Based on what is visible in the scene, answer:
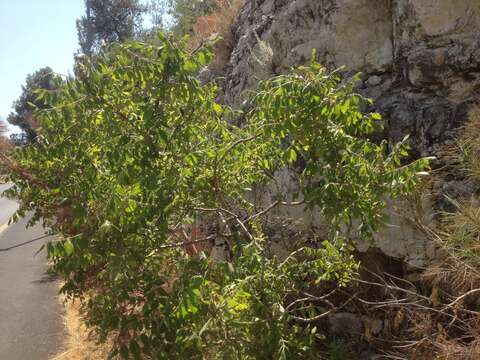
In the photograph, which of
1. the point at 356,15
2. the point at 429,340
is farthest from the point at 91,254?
the point at 356,15

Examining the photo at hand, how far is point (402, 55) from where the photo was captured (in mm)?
5109

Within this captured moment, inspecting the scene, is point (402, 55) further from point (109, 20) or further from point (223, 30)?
point (109, 20)

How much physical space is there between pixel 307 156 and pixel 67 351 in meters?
5.31

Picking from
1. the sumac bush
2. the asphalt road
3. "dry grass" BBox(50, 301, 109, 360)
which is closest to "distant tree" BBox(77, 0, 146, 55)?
the asphalt road

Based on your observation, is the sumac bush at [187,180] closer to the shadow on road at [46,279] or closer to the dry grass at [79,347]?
the dry grass at [79,347]

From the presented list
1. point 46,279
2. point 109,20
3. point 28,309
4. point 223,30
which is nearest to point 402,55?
point 223,30

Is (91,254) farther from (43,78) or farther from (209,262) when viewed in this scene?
(43,78)

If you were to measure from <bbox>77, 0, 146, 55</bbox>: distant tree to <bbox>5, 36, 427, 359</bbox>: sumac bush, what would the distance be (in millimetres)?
26760

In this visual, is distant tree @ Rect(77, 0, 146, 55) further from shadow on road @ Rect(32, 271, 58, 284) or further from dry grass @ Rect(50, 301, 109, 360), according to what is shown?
dry grass @ Rect(50, 301, 109, 360)

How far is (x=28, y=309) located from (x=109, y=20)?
2351cm

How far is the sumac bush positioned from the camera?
9.15 feet

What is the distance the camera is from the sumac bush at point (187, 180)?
279 centimetres

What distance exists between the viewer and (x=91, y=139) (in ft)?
10.7

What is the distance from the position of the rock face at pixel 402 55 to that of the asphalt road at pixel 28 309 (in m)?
3.36
